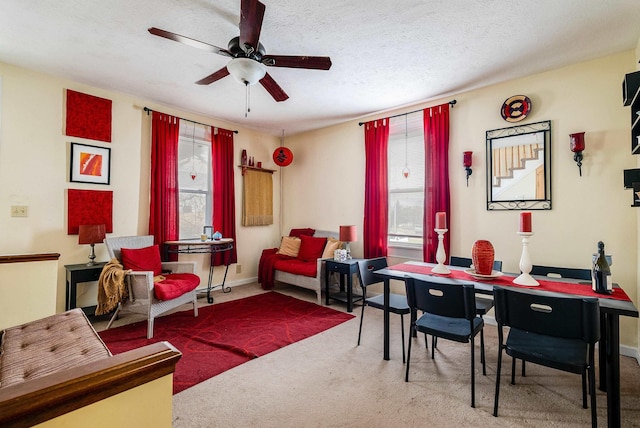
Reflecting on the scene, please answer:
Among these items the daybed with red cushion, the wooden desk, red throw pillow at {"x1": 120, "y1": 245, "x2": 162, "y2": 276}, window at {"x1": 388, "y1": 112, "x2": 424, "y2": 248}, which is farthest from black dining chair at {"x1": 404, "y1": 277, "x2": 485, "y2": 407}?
red throw pillow at {"x1": 120, "y1": 245, "x2": 162, "y2": 276}

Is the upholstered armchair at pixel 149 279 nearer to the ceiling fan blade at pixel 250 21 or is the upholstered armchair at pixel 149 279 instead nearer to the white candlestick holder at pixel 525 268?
the ceiling fan blade at pixel 250 21

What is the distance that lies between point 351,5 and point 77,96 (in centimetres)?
324

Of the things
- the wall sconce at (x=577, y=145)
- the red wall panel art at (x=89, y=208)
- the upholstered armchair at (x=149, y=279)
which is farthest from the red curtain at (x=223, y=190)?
the wall sconce at (x=577, y=145)

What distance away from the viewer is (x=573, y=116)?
288cm

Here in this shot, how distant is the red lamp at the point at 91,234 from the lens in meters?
3.21

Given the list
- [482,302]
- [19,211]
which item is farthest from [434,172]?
[19,211]

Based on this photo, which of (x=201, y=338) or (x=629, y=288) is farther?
(x=201, y=338)

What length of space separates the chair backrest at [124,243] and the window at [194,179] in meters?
0.69

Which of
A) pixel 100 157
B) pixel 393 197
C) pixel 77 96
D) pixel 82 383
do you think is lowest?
pixel 82 383

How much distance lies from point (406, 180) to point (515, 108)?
1443 millimetres

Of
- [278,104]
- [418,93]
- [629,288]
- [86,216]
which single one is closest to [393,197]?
[418,93]

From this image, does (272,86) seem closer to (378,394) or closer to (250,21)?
(250,21)

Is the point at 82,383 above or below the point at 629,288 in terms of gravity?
above

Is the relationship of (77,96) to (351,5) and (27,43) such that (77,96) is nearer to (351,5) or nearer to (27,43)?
(27,43)
